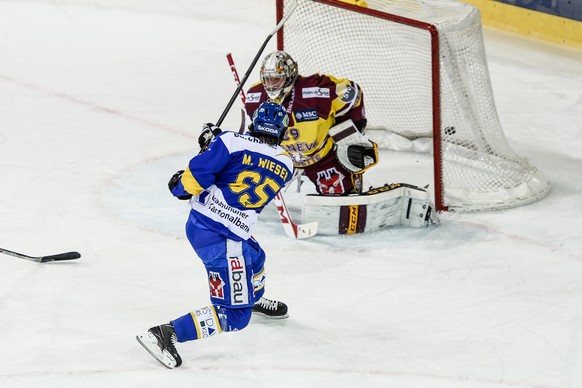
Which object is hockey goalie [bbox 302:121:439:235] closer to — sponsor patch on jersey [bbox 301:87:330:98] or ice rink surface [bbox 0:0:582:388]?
ice rink surface [bbox 0:0:582:388]

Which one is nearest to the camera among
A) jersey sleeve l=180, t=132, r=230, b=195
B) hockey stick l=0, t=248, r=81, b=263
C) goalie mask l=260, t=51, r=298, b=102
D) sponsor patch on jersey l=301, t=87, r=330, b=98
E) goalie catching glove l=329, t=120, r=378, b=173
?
jersey sleeve l=180, t=132, r=230, b=195

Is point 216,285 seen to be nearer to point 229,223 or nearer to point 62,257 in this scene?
point 229,223

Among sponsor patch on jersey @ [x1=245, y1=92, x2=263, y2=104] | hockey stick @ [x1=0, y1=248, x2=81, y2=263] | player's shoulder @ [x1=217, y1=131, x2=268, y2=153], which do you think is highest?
player's shoulder @ [x1=217, y1=131, x2=268, y2=153]

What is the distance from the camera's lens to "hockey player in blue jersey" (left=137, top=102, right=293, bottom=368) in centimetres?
382

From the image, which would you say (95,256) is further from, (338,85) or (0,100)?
(0,100)

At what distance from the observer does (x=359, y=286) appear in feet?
15.3

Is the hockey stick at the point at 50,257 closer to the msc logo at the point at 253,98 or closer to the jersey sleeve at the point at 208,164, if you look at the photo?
the msc logo at the point at 253,98

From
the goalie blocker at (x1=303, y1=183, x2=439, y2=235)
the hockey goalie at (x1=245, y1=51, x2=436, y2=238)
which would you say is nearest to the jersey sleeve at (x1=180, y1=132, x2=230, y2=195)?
the hockey goalie at (x1=245, y1=51, x2=436, y2=238)

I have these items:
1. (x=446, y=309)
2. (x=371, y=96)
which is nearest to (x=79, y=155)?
(x=371, y=96)

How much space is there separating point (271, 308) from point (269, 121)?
861 mm

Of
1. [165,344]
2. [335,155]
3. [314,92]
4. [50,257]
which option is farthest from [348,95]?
[165,344]

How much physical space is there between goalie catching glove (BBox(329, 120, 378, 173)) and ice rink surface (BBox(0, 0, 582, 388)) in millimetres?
371

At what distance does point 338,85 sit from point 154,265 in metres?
1.23

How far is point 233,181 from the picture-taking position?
12.6 ft
